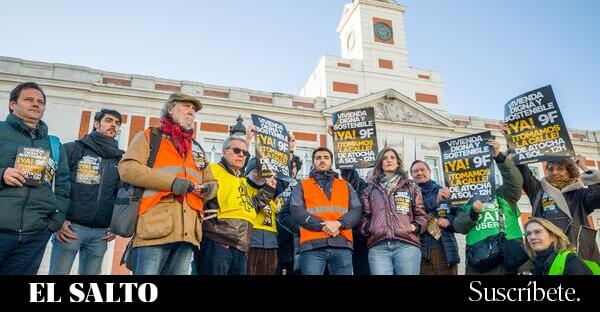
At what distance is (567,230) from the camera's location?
17.4ft

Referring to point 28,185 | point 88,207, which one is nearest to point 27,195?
point 28,185

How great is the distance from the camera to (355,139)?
6918mm

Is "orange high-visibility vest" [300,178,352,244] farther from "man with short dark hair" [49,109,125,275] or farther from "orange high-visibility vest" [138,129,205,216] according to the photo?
"man with short dark hair" [49,109,125,275]

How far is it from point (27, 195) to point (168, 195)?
1.29 m

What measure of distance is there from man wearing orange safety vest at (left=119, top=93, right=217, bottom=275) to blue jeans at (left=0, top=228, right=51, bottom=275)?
101cm

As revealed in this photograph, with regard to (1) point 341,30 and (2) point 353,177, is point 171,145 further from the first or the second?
(1) point 341,30

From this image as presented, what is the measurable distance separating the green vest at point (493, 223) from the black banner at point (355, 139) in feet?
5.16

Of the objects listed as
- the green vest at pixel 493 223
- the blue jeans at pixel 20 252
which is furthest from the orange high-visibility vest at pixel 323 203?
the blue jeans at pixel 20 252

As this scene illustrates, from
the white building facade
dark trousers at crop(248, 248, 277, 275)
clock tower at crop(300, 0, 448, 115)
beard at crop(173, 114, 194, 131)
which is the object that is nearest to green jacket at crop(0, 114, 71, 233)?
beard at crop(173, 114, 194, 131)

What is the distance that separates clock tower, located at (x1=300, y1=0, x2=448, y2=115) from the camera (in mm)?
22750
